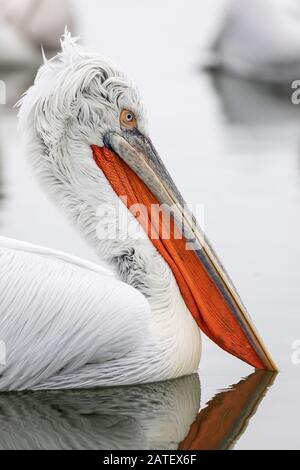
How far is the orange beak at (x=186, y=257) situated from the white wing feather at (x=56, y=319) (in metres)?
0.46

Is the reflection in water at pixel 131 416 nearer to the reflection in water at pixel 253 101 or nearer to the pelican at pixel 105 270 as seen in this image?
the pelican at pixel 105 270

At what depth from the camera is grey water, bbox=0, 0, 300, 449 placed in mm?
5680

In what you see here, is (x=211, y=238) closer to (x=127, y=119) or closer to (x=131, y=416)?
(x=127, y=119)

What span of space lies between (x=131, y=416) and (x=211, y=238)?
10.9ft

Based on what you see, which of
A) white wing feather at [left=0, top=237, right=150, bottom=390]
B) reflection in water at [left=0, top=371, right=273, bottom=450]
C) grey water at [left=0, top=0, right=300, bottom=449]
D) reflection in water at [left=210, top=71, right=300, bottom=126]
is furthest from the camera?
reflection in water at [left=210, top=71, right=300, bottom=126]

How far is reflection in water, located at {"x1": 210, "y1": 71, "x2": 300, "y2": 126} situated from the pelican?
8.45m

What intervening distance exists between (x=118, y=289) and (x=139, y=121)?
2.92 feet

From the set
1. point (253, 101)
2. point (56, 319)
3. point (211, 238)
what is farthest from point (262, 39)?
point (56, 319)

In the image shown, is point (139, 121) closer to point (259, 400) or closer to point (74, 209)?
point (74, 209)

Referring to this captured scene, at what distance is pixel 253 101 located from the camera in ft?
55.5

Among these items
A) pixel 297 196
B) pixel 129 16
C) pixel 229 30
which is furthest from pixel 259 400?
pixel 129 16

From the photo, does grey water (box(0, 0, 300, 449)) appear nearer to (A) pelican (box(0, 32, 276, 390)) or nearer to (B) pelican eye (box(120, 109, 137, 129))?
(A) pelican (box(0, 32, 276, 390))

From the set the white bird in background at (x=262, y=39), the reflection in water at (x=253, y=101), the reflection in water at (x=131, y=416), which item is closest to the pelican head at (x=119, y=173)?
the reflection in water at (x=131, y=416)

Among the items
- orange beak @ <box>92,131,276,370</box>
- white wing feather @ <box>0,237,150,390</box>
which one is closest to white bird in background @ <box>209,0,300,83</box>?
orange beak @ <box>92,131,276,370</box>
